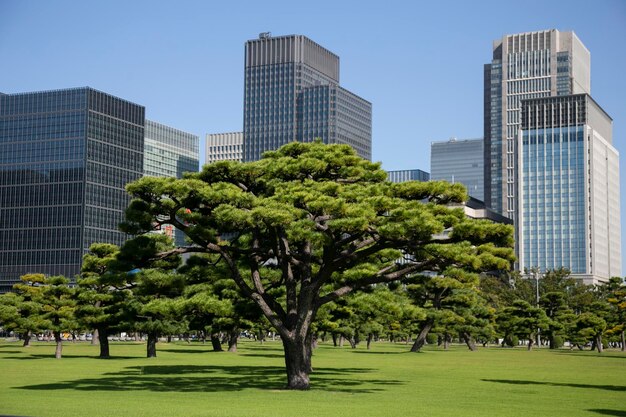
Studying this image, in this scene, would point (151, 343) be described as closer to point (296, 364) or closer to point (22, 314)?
point (22, 314)

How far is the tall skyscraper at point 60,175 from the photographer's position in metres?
174

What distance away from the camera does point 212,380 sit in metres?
36.3

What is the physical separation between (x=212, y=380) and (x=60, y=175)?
488ft

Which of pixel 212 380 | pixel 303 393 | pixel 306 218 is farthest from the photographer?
pixel 212 380

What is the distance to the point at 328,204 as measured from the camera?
1129 inches

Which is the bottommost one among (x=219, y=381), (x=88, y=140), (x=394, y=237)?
(x=219, y=381)

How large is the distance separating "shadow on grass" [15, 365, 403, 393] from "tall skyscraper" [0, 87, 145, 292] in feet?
441

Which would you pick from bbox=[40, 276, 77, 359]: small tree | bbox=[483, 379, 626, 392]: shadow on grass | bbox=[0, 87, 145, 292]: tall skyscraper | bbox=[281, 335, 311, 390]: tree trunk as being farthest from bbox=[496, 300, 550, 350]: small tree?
bbox=[0, 87, 145, 292]: tall skyscraper

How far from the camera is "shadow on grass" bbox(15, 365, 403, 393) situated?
3183 centimetres

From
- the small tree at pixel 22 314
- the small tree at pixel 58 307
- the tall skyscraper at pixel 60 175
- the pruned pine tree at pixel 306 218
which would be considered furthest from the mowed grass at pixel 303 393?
the tall skyscraper at pixel 60 175

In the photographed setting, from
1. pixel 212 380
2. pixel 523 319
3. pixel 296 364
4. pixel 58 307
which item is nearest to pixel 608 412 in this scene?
pixel 296 364

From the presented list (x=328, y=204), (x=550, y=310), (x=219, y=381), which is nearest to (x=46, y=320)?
(x=219, y=381)

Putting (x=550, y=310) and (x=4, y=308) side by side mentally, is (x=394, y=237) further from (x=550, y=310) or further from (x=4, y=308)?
(x=550, y=310)

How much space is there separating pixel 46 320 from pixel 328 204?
36919 millimetres
